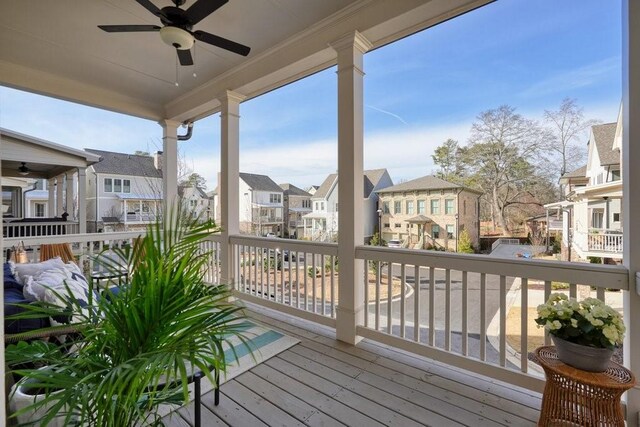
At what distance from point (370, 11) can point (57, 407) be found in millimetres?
2973

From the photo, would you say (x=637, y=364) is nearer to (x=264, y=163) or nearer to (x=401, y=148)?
(x=401, y=148)

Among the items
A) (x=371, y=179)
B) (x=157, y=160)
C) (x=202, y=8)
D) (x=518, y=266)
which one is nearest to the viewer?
(x=518, y=266)

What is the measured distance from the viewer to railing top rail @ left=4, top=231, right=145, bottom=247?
3.68 m

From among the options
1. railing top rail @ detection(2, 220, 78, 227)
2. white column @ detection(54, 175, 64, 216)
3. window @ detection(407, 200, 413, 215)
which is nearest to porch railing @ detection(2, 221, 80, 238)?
railing top rail @ detection(2, 220, 78, 227)

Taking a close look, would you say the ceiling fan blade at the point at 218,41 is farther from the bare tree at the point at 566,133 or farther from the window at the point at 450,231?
the bare tree at the point at 566,133

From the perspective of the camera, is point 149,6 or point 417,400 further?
point 149,6

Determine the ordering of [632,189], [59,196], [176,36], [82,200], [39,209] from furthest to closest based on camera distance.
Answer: [39,209] < [59,196] < [82,200] < [176,36] < [632,189]

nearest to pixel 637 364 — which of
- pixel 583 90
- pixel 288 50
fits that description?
pixel 583 90

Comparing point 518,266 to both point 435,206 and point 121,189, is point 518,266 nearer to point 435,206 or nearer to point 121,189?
point 435,206

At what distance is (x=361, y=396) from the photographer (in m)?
2.01

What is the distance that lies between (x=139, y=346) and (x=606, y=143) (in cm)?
268

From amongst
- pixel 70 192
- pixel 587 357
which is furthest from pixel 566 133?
pixel 70 192

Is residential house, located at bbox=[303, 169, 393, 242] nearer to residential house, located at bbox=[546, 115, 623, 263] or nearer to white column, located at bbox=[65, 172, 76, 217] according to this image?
residential house, located at bbox=[546, 115, 623, 263]

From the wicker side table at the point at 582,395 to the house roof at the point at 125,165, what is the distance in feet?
18.3
